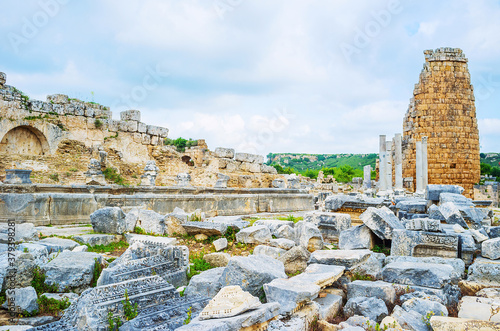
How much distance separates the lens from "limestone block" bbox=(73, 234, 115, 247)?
5246 millimetres

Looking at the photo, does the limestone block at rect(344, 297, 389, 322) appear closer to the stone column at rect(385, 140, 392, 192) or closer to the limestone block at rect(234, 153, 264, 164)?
the limestone block at rect(234, 153, 264, 164)

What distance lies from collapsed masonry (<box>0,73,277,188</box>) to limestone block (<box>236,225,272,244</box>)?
10.1m

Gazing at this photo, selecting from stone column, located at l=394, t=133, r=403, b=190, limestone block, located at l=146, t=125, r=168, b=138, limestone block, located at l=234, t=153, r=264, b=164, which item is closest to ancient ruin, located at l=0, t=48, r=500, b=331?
limestone block, located at l=234, t=153, r=264, b=164

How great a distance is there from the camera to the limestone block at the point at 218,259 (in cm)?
473

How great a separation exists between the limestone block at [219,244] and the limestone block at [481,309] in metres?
3.31

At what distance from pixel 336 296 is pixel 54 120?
16.0m

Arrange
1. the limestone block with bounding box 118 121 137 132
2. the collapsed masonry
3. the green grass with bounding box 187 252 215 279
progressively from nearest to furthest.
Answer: the green grass with bounding box 187 252 215 279
the collapsed masonry
the limestone block with bounding box 118 121 137 132

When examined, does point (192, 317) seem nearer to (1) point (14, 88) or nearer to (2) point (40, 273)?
(2) point (40, 273)

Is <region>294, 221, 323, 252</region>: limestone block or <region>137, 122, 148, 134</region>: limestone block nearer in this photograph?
<region>294, 221, 323, 252</region>: limestone block

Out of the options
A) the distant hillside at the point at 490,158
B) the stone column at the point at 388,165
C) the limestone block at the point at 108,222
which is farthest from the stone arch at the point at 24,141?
the distant hillside at the point at 490,158

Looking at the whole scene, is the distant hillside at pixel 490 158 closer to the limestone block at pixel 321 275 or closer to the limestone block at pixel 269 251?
the limestone block at pixel 269 251

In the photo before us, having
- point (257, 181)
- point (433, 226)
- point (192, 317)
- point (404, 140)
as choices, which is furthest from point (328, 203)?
point (404, 140)

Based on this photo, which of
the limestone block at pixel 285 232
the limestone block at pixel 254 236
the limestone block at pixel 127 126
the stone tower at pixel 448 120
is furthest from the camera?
the stone tower at pixel 448 120

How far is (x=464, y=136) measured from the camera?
910 inches
